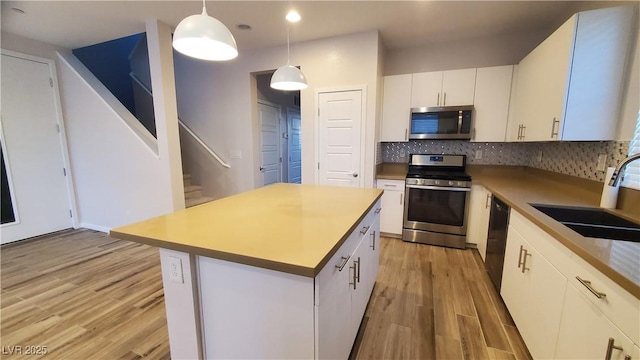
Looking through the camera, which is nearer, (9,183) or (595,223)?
(595,223)

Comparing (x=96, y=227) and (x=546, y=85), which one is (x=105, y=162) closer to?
(x=96, y=227)

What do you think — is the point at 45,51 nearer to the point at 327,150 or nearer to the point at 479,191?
the point at 327,150

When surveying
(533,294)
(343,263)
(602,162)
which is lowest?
(533,294)

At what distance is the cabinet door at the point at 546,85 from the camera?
1.88 m

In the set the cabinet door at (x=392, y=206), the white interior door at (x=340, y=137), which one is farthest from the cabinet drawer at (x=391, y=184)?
the white interior door at (x=340, y=137)

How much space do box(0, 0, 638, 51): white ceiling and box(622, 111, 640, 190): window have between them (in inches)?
49.4

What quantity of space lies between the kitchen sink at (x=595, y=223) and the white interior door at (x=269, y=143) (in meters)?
3.62

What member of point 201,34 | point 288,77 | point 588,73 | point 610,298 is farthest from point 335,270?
point 588,73

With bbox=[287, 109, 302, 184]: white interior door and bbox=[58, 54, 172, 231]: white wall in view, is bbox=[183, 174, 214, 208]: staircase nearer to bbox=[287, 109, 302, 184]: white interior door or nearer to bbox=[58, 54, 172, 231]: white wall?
bbox=[58, 54, 172, 231]: white wall

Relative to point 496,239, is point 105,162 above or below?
above

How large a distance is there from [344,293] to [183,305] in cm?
78

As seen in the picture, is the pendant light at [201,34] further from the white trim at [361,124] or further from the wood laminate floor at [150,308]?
the white trim at [361,124]

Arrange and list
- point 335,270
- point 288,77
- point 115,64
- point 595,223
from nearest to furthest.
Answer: point 335,270
point 595,223
point 288,77
point 115,64

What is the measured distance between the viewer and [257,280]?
1.03 meters
